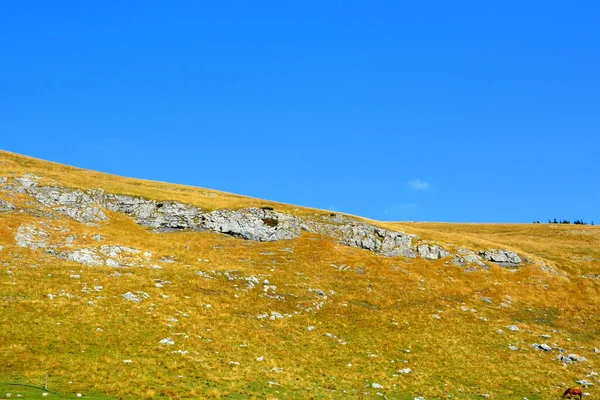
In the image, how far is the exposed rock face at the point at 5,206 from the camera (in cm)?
5390

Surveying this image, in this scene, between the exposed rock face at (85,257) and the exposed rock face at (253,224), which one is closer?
the exposed rock face at (85,257)

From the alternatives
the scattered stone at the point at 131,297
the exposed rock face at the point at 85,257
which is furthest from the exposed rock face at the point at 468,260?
the exposed rock face at the point at 85,257

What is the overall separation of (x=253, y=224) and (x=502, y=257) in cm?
3767

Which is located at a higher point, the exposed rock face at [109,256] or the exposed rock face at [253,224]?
the exposed rock face at [253,224]

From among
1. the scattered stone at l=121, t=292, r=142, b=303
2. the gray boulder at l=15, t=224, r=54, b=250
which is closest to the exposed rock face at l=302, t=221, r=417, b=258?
the scattered stone at l=121, t=292, r=142, b=303

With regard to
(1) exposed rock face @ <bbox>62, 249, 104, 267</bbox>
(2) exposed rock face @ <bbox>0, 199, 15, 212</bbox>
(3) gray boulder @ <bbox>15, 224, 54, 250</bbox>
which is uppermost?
(2) exposed rock face @ <bbox>0, 199, 15, 212</bbox>

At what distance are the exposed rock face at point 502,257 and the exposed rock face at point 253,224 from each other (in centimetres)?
2864

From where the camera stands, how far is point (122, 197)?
66.2 m

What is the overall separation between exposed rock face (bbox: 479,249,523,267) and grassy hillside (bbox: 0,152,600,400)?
2.66 m

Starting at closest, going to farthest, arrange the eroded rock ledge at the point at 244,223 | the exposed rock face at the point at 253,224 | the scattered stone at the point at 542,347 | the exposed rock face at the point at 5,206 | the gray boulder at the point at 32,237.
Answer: the scattered stone at the point at 542,347
the gray boulder at the point at 32,237
the exposed rock face at the point at 5,206
the eroded rock ledge at the point at 244,223
the exposed rock face at the point at 253,224

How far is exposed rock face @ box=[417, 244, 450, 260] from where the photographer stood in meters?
65.4

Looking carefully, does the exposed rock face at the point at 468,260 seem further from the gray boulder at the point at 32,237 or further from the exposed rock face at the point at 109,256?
the gray boulder at the point at 32,237


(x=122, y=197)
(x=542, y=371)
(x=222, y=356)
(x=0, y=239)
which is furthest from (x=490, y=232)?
(x=0, y=239)

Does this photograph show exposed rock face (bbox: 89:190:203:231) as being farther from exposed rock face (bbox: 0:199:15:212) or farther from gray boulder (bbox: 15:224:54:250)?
gray boulder (bbox: 15:224:54:250)
